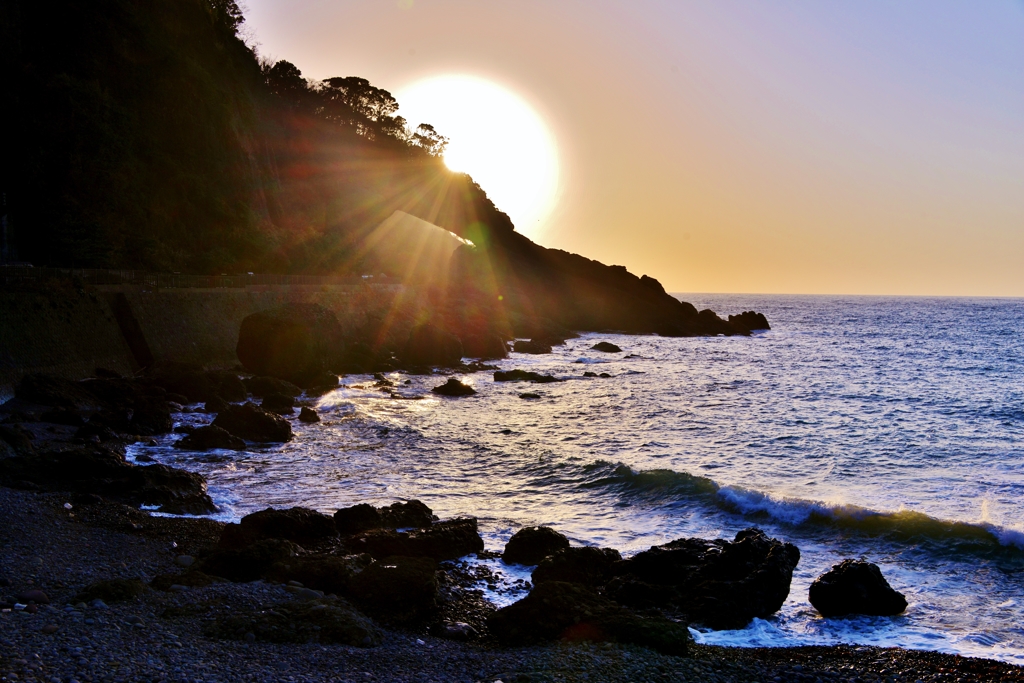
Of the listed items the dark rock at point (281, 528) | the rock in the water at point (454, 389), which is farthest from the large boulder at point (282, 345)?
the dark rock at point (281, 528)

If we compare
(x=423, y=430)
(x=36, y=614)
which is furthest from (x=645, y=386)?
(x=36, y=614)

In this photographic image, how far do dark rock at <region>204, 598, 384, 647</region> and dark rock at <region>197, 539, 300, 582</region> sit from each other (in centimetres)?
144

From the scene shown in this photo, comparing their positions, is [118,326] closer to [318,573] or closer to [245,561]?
[245,561]

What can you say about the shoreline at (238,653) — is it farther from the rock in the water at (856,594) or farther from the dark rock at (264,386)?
the dark rock at (264,386)

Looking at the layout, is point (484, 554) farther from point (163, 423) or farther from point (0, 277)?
point (0, 277)

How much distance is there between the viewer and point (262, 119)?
66125 mm

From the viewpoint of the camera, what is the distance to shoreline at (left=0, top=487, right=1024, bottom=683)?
20.1 ft

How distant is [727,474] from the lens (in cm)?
1747

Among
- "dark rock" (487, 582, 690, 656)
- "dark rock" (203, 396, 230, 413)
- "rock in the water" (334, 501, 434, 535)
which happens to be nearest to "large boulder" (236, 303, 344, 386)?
"dark rock" (203, 396, 230, 413)

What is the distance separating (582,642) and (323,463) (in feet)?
35.6

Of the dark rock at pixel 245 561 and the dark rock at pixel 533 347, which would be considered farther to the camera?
the dark rock at pixel 533 347

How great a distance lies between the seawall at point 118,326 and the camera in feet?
68.3

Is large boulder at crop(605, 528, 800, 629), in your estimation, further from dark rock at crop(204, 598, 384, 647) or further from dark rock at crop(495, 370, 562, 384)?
dark rock at crop(495, 370, 562, 384)

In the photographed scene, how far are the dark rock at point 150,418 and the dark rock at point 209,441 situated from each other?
1.28 meters
